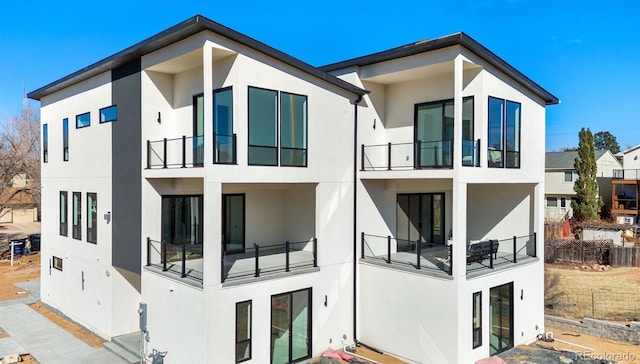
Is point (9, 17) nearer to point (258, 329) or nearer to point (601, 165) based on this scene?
point (258, 329)

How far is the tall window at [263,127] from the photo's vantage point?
10.6 meters

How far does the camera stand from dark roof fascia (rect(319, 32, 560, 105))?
10828mm

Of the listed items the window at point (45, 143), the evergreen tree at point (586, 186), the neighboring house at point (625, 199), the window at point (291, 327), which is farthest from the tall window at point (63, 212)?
the neighboring house at point (625, 199)

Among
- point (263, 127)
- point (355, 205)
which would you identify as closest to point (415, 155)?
point (355, 205)

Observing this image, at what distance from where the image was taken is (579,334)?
14266 millimetres

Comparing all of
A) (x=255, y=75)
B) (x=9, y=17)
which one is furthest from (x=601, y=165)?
(x=9, y=17)

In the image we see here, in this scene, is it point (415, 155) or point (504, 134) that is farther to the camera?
point (504, 134)

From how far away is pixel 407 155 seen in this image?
13.0 m

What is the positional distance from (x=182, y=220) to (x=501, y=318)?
984 centimetres

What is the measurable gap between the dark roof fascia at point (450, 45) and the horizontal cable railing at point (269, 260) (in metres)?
5.68

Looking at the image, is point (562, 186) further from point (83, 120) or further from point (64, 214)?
point (64, 214)

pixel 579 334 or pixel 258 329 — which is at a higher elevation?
pixel 258 329

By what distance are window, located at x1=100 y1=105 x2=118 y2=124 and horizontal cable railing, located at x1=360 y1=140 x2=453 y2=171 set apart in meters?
7.76

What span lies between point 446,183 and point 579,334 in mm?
7061
